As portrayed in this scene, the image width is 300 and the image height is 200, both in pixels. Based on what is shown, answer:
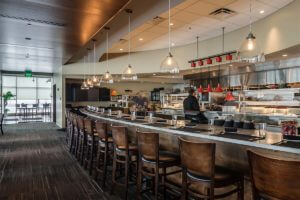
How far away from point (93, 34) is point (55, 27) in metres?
0.94

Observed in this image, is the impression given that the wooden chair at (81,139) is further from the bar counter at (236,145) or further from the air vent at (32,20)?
the air vent at (32,20)

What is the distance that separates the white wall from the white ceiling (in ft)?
0.61

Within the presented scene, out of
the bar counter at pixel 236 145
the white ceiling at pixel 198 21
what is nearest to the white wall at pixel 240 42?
the white ceiling at pixel 198 21

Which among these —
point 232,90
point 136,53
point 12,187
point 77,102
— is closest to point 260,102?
point 232,90

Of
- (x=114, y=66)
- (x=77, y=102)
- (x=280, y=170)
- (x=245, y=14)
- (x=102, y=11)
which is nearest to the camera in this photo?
(x=280, y=170)

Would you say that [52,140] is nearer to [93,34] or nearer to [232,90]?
[93,34]

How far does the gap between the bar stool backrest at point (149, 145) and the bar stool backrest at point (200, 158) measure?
0.48 meters

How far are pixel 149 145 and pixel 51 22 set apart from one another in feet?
12.0

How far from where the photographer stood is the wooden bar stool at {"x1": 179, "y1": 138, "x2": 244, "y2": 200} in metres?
2.09

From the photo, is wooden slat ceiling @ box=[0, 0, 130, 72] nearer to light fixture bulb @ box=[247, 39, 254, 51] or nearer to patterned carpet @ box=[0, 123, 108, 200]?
light fixture bulb @ box=[247, 39, 254, 51]

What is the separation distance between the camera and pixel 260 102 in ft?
25.0

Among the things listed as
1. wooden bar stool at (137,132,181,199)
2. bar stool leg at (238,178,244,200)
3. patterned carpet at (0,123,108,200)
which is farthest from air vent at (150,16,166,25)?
bar stool leg at (238,178,244,200)

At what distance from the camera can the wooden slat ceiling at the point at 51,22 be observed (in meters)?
3.93

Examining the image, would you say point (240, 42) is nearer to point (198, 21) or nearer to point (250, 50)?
point (198, 21)
